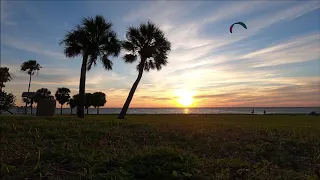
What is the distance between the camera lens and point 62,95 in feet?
282

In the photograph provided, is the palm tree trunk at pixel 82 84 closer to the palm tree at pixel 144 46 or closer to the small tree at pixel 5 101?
the palm tree at pixel 144 46

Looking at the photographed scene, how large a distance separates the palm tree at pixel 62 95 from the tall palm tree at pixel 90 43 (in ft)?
201

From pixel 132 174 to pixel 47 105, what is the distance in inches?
767

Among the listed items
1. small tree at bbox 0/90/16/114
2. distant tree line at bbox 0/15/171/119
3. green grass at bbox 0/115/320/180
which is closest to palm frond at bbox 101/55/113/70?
distant tree line at bbox 0/15/171/119

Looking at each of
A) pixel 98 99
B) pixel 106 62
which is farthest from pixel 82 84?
pixel 98 99

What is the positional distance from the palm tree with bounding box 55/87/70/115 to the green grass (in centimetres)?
7524

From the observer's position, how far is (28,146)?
380 inches

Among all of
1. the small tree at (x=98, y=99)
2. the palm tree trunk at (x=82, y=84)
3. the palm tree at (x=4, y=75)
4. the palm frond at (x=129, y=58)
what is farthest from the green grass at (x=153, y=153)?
the small tree at (x=98, y=99)

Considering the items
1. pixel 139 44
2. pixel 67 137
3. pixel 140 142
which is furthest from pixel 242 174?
pixel 139 44

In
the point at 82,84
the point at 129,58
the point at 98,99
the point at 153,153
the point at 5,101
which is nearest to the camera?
the point at 153,153

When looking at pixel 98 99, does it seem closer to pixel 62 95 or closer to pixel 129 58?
pixel 62 95

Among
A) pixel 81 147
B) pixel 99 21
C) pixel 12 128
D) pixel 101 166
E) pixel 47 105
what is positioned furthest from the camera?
pixel 99 21

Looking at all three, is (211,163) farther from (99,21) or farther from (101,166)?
(99,21)

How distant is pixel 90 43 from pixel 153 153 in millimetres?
20787
